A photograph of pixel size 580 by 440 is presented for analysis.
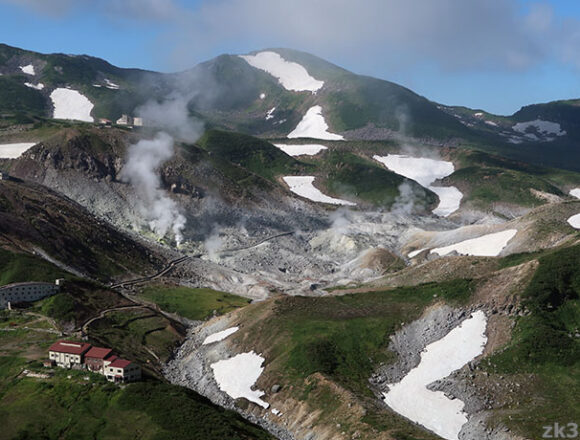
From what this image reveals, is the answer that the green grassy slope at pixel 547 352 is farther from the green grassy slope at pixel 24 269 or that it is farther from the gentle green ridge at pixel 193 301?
the green grassy slope at pixel 24 269

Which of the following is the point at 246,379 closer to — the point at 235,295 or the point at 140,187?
the point at 235,295

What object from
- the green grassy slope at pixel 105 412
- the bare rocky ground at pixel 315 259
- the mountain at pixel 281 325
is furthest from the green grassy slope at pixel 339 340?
the green grassy slope at pixel 105 412

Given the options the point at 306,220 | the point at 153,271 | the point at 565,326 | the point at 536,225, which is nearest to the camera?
the point at 565,326

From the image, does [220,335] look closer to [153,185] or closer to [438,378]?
[438,378]

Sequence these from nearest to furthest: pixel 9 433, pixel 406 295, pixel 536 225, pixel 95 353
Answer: pixel 9 433 → pixel 95 353 → pixel 406 295 → pixel 536 225

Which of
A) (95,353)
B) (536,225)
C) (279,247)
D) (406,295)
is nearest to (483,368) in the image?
(406,295)

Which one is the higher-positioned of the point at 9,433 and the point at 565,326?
the point at 565,326

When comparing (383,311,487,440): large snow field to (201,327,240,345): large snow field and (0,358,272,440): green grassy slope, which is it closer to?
(0,358,272,440): green grassy slope

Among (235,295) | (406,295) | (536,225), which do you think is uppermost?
(536,225)
